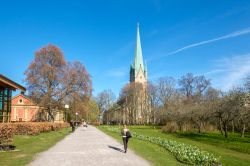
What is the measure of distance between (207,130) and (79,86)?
2360 centimetres

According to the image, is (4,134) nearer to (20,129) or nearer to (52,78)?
(20,129)

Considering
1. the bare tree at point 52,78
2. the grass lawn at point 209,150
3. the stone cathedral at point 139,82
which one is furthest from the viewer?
the stone cathedral at point 139,82

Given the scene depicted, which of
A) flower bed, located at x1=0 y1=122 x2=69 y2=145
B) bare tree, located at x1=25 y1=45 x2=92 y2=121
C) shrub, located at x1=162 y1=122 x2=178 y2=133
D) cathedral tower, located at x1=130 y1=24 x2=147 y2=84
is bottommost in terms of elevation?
shrub, located at x1=162 y1=122 x2=178 y2=133

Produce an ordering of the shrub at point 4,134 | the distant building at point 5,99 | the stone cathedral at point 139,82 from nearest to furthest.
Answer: the shrub at point 4,134 < the distant building at point 5,99 < the stone cathedral at point 139,82

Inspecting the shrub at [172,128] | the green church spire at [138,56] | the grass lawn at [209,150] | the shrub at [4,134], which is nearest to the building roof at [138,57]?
the green church spire at [138,56]

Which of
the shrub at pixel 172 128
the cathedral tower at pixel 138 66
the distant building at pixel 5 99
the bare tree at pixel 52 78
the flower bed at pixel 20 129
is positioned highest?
the cathedral tower at pixel 138 66

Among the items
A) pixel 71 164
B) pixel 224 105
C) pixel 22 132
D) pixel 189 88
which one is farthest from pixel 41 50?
pixel 71 164

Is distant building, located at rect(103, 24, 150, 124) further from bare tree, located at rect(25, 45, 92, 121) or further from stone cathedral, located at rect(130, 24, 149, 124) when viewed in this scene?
bare tree, located at rect(25, 45, 92, 121)

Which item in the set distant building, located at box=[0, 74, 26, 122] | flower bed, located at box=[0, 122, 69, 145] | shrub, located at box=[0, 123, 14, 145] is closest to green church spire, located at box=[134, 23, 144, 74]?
flower bed, located at box=[0, 122, 69, 145]

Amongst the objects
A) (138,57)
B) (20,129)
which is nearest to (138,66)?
(138,57)

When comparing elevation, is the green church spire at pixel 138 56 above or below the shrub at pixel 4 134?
above

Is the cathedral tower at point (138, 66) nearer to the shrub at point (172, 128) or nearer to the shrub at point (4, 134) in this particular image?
the shrub at point (172, 128)

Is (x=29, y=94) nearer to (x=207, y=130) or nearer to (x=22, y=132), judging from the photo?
(x=22, y=132)

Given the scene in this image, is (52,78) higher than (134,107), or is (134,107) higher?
(52,78)
